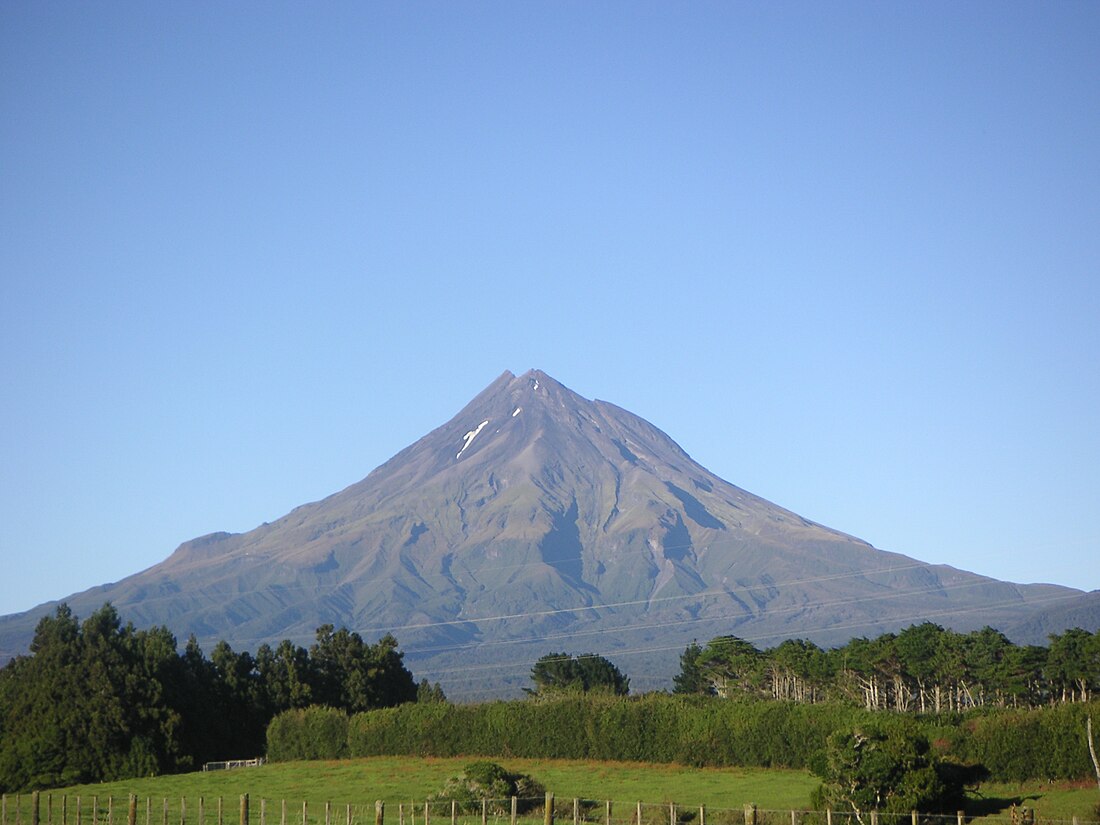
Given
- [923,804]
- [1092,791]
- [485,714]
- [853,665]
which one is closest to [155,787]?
[485,714]

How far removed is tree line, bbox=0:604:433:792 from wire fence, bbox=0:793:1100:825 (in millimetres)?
19572

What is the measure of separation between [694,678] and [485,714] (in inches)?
2077

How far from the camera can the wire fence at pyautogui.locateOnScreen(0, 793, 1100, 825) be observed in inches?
1318

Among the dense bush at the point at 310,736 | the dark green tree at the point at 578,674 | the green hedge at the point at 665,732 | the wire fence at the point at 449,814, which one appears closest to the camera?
the wire fence at the point at 449,814

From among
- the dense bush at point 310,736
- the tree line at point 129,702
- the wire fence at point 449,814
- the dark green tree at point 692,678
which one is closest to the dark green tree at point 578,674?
the dark green tree at point 692,678

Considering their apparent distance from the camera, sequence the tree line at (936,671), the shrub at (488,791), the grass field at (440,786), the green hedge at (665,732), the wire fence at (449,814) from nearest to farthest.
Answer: the wire fence at (449,814) < the grass field at (440,786) < the shrub at (488,791) < the green hedge at (665,732) < the tree line at (936,671)

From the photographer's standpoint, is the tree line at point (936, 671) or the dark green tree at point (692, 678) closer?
the tree line at point (936, 671)

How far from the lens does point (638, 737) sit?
55.7m

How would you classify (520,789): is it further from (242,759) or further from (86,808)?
(242,759)

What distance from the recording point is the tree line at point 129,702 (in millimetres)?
63219

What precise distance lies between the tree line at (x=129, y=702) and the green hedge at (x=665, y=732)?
18.5 ft

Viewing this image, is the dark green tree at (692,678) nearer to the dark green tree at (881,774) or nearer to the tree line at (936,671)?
the tree line at (936,671)

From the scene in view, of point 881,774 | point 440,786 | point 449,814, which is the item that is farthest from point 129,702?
point 881,774

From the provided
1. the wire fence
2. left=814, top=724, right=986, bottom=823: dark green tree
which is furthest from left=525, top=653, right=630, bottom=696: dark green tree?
left=814, top=724, right=986, bottom=823: dark green tree
